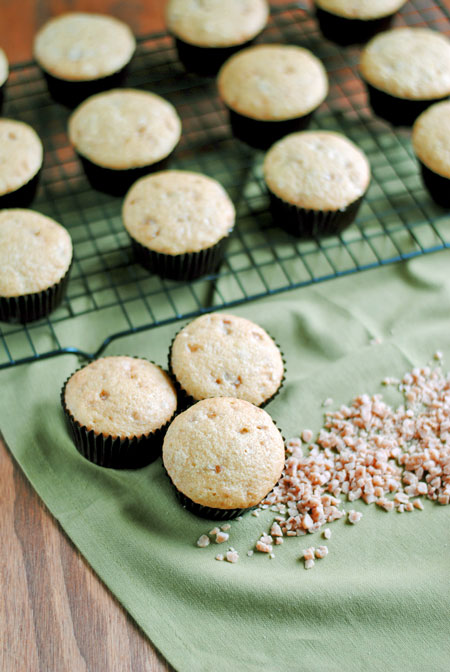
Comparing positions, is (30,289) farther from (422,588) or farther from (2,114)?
(422,588)

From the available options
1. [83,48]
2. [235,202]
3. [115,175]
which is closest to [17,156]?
[115,175]

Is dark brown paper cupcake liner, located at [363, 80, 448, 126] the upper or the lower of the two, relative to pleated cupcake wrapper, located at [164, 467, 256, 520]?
upper

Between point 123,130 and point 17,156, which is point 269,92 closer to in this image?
point 123,130

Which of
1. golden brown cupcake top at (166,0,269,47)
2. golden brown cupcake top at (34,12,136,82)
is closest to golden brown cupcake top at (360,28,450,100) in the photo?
golden brown cupcake top at (166,0,269,47)

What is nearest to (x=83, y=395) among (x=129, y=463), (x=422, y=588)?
(x=129, y=463)

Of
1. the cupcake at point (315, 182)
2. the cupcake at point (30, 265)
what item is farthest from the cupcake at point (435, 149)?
the cupcake at point (30, 265)

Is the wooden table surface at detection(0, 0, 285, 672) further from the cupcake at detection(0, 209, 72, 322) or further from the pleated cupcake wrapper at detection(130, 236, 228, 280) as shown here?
the pleated cupcake wrapper at detection(130, 236, 228, 280)
